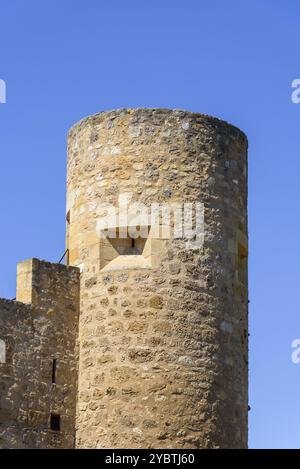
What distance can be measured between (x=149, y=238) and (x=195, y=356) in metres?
1.49

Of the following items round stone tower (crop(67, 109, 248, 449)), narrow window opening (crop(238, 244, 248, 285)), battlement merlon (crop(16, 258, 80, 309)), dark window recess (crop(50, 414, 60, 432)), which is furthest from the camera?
narrow window opening (crop(238, 244, 248, 285))

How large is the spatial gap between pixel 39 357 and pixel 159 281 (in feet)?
5.41

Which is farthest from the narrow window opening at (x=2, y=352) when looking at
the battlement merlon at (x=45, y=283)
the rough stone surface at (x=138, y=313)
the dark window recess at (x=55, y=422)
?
the dark window recess at (x=55, y=422)

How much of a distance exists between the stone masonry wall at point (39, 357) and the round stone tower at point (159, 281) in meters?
0.16

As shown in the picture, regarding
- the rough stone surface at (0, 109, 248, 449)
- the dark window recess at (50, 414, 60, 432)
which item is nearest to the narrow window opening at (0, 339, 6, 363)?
the rough stone surface at (0, 109, 248, 449)

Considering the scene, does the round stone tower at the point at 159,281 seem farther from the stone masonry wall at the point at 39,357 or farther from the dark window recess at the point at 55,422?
the dark window recess at the point at 55,422

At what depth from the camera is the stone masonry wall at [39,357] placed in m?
23.6

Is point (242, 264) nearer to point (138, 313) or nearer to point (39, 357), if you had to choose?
point (138, 313)

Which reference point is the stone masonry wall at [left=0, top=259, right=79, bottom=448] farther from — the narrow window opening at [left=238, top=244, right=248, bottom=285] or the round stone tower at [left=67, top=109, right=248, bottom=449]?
the narrow window opening at [left=238, top=244, right=248, bottom=285]

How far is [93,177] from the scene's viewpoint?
24422 mm

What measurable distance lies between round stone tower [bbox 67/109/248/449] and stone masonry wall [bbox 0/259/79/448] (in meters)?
0.16

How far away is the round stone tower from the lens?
23.5m

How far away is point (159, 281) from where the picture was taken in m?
23.8
